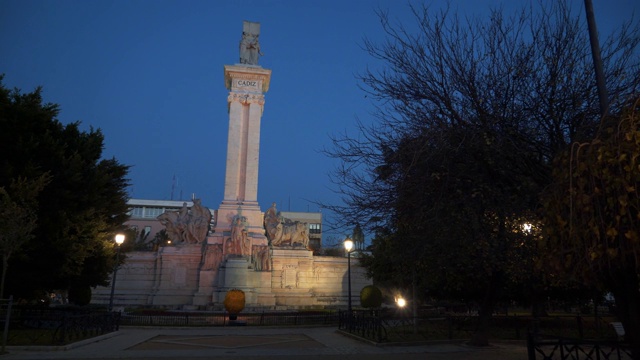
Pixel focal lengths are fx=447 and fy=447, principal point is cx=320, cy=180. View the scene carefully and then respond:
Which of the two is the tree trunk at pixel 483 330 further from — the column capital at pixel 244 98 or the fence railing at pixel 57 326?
the column capital at pixel 244 98

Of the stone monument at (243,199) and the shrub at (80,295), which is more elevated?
the stone monument at (243,199)

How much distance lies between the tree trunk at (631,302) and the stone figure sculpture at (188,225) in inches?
1245

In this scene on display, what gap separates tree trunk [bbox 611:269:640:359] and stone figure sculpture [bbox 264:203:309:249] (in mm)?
30806

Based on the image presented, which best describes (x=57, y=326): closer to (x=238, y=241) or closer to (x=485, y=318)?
(x=485, y=318)

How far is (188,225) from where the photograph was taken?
114ft

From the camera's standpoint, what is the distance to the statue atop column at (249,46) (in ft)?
133

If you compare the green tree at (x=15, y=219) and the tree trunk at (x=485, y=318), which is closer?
the green tree at (x=15, y=219)

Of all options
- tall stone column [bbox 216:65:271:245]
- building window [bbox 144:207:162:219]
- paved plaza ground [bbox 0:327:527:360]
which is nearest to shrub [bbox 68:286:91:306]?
paved plaza ground [bbox 0:327:527:360]

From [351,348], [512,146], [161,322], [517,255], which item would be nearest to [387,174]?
[512,146]

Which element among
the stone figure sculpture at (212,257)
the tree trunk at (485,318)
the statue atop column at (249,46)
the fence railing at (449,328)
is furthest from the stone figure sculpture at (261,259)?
the tree trunk at (485,318)

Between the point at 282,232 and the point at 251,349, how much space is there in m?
22.2

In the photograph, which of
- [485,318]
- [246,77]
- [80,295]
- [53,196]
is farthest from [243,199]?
[485,318]

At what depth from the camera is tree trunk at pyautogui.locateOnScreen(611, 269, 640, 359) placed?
6.04 meters

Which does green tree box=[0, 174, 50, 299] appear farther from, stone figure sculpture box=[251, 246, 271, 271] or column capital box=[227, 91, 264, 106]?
column capital box=[227, 91, 264, 106]
